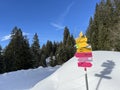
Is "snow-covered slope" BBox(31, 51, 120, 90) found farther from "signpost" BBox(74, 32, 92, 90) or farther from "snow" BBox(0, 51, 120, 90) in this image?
"signpost" BBox(74, 32, 92, 90)

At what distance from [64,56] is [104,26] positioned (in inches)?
1301

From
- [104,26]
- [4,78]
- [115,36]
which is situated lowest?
[4,78]

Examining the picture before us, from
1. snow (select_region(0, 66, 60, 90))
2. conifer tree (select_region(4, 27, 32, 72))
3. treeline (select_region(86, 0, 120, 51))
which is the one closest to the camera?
snow (select_region(0, 66, 60, 90))

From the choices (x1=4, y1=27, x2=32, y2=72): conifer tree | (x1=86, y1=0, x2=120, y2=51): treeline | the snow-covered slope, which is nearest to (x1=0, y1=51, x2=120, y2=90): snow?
the snow-covered slope

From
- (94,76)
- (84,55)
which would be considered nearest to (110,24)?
(94,76)

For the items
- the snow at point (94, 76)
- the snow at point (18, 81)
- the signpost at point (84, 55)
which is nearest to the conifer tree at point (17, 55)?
the snow at point (18, 81)

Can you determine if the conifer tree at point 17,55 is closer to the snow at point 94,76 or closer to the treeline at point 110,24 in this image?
the treeline at point 110,24

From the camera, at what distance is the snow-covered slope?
992cm

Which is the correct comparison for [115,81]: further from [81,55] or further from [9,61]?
[9,61]

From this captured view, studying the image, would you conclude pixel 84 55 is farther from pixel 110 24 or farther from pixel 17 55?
pixel 17 55

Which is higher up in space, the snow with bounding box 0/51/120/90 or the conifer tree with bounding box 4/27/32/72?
the conifer tree with bounding box 4/27/32/72

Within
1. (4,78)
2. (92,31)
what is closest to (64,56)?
(92,31)

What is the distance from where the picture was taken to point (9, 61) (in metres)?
53.2

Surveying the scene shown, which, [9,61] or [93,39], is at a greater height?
[93,39]
